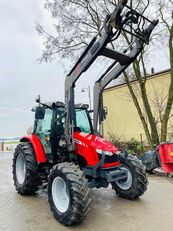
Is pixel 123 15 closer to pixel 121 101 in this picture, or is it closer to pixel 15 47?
pixel 15 47

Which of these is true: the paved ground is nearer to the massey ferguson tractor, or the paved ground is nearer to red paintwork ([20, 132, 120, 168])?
the massey ferguson tractor

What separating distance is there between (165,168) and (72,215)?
4262 mm

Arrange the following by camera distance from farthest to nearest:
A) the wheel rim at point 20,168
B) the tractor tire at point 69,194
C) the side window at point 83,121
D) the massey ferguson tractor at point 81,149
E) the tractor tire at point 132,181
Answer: the wheel rim at point 20,168
the side window at point 83,121
the tractor tire at point 132,181
the massey ferguson tractor at point 81,149
the tractor tire at point 69,194

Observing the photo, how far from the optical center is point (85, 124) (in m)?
5.55

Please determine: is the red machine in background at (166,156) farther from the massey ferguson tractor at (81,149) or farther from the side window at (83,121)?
the side window at (83,121)

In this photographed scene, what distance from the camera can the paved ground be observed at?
3.76m

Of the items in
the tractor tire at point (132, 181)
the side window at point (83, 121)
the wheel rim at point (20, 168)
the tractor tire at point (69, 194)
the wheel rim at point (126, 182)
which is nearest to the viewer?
the tractor tire at point (69, 194)

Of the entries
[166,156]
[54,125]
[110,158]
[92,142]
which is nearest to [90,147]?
[92,142]

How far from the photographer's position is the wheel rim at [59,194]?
4.09 metres

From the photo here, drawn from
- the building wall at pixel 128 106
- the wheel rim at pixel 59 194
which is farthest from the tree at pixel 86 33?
the wheel rim at pixel 59 194

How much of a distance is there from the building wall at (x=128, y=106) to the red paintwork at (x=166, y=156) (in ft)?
14.1

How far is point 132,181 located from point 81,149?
50.8 inches

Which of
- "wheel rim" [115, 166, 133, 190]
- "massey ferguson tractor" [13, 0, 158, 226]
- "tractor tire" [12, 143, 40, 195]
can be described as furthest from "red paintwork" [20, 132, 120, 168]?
"tractor tire" [12, 143, 40, 195]

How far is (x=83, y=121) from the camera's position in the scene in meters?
5.56
